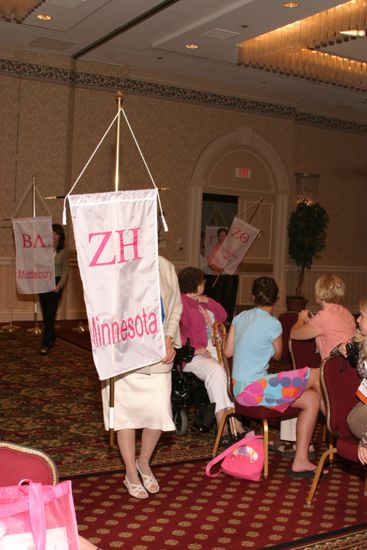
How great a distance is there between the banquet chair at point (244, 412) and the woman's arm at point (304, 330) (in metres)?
0.48

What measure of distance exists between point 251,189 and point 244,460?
30.6 ft

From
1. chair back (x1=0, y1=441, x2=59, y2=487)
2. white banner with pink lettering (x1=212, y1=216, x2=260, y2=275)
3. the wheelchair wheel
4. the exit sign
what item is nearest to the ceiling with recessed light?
the exit sign

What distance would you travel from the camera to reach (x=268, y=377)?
4551mm

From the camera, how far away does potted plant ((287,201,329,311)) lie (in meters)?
13.5

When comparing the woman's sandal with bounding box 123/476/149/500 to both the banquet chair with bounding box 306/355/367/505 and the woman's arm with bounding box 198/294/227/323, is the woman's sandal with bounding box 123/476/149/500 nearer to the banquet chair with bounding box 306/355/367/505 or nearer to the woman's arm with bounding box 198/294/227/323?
the banquet chair with bounding box 306/355/367/505

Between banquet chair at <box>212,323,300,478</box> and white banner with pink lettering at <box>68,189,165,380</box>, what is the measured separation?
1.07 meters

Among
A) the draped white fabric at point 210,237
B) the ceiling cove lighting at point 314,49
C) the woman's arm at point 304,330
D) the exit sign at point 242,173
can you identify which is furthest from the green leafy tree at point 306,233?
the woman's arm at point 304,330

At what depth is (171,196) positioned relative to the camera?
12.4 m

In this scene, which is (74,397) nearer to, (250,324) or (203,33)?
(250,324)

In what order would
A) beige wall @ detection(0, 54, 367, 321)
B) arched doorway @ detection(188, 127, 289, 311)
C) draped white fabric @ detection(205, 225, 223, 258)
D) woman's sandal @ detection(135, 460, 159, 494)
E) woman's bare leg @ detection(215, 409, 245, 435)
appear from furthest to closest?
draped white fabric @ detection(205, 225, 223, 258) < arched doorway @ detection(188, 127, 289, 311) < beige wall @ detection(0, 54, 367, 321) < woman's bare leg @ detection(215, 409, 245, 435) < woman's sandal @ detection(135, 460, 159, 494)

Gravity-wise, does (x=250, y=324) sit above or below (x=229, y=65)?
below

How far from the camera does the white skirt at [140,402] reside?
406cm

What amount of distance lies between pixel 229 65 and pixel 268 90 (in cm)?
168

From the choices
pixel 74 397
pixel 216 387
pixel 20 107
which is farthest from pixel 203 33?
pixel 216 387
